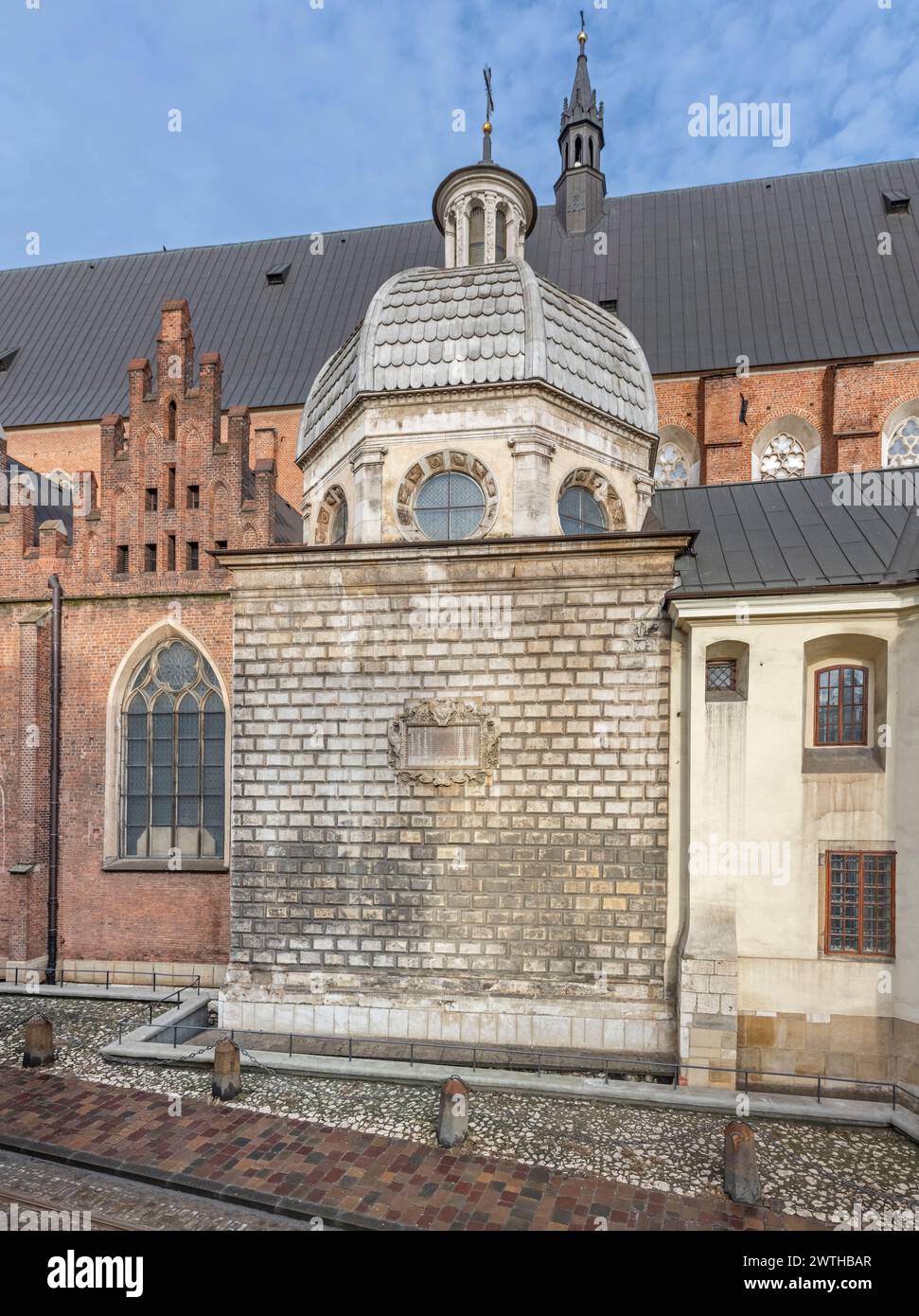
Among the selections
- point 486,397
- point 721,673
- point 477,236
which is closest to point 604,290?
point 477,236

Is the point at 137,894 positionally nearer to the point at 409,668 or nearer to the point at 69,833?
the point at 69,833

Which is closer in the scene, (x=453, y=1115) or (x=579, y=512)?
(x=453, y=1115)

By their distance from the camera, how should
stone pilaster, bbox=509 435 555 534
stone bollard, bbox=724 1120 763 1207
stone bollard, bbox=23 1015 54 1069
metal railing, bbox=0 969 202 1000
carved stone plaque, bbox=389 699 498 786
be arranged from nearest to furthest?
stone bollard, bbox=724 1120 763 1207
stone bollard, bbox=23 1015 54 1069
carved stone plaque, bbox=389 699 498 786
stone pilaster, bbox=509 435 555 534
metal railing, bbox=0 969 202 1000

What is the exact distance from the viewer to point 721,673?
37.1 ft

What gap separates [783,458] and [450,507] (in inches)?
511

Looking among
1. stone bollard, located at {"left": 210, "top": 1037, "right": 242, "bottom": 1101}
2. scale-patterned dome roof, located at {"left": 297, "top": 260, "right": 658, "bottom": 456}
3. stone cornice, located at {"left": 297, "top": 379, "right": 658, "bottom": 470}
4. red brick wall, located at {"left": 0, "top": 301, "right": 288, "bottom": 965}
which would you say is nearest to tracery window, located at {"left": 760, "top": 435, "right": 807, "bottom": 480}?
scale-patterned dome roof, located at {"left": 297, "top": 260, "right": 658, "bottom": 456}

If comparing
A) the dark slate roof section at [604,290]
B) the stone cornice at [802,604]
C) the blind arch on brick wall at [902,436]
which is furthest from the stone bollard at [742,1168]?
the dark slate roof section at [604,290]

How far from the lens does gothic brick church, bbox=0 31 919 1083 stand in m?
10.6

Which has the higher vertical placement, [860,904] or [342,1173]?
[860,904]

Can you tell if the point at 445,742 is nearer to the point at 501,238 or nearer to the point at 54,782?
the point at 54,782

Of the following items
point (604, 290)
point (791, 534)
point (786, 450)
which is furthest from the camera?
point (604, 290)

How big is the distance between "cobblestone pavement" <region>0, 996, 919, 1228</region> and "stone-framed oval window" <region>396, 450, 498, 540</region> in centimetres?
867

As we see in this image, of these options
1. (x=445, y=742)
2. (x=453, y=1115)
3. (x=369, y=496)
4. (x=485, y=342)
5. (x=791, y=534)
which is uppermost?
(x=485, y=342)

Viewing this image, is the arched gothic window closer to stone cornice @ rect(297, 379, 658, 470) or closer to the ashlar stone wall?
stone cornice @ rect(297, 379, 658, 470)
